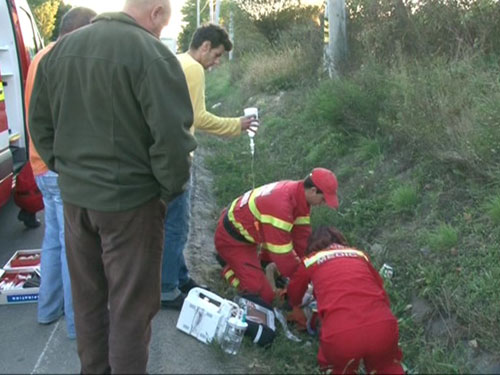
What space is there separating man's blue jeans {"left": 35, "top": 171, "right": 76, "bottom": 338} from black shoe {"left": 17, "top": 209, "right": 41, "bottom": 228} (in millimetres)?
2509

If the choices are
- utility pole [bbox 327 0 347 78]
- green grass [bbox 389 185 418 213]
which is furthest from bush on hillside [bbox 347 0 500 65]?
green grass [bbox 389 185 418 213]

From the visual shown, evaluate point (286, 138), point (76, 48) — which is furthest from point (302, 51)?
point (76, 48)

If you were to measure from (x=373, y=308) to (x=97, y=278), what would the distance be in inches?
64.7

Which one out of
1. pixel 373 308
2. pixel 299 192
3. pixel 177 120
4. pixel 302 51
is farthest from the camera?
pixel 302 51

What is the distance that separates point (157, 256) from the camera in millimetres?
2814

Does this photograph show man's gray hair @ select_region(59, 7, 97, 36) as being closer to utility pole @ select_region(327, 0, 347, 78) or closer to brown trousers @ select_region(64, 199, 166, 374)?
brown trousers @ select_region(64, 199, 166, 374)

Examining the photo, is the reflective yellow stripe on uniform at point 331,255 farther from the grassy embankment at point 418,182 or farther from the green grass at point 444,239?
the green grass at point 444,239

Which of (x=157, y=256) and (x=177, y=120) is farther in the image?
(x=157, y=256)

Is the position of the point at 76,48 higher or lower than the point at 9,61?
higher

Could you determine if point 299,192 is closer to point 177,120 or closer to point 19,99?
point 177,120

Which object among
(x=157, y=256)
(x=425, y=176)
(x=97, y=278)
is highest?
(x=157, y=256)

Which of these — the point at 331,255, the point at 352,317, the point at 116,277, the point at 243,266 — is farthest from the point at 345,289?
the point at 116,277

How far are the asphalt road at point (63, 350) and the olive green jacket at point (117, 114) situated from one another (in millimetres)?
1285

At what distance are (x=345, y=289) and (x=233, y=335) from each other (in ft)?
2.62
